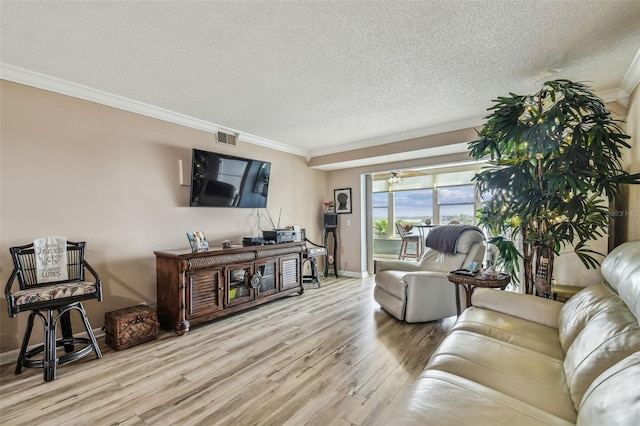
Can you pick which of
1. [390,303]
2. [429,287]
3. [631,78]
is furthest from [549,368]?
[631,78]

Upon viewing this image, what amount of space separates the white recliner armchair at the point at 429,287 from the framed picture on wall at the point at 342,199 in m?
2.36

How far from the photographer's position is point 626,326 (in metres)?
1.16

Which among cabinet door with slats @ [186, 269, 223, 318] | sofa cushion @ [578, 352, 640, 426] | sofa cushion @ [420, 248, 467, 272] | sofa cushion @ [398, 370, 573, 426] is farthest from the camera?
sofa cushion @ [420, 248, 467, 272]

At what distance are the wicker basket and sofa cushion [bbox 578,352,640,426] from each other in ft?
10.00

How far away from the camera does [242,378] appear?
6.89 ft

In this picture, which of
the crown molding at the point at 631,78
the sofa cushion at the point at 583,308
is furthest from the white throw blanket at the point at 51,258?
the crown molding at the point at 631,78

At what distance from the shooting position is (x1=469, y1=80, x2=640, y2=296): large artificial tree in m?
2.08

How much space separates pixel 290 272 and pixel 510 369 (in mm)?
3109

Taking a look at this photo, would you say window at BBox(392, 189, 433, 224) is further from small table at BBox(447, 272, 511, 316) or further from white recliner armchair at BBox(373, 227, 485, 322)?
small table at BBox(447, 272, 511, 316)

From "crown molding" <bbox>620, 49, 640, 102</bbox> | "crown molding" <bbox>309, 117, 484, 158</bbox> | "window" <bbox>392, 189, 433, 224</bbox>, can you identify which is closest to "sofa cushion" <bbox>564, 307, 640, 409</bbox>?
"crown molding" <bbox>620, 49, 640, 102</bbox>

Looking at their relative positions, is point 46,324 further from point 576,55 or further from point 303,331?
point 576,55

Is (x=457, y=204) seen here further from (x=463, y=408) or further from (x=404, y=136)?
(x=463, y=408)

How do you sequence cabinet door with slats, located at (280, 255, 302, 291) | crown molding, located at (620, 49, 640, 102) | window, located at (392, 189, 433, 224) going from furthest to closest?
window, located at (392, 189, 433, 224) < cabinet door with slats, located at (280, 255, 302, 291) < crown molding, located at (620, 49, 640, 102)

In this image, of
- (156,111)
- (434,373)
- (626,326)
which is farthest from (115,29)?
(626,326)
